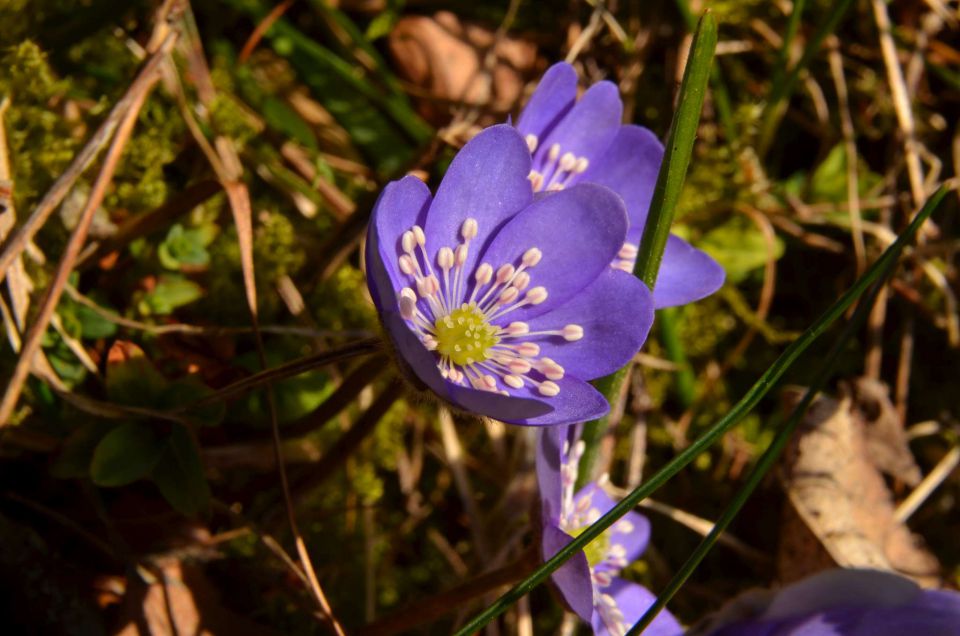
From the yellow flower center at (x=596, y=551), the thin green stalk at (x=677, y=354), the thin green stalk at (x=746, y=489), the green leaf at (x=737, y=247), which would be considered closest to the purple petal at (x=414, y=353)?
the thin green stalk at (x=746, y=489)

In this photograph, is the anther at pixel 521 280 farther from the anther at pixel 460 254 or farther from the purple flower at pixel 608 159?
the purple flower at pixel 608 159

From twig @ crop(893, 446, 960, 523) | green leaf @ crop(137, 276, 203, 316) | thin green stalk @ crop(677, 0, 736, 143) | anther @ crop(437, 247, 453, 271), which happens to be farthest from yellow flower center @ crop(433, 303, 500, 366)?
twig @ crop(893, 446, 960, 523)

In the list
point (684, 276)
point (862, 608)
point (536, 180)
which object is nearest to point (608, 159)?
point (536, 180)

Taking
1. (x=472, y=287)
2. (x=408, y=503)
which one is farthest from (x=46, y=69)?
(x=408, y=503)

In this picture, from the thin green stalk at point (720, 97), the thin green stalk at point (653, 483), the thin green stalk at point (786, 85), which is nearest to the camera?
the thin green stalk at point (653, 483)

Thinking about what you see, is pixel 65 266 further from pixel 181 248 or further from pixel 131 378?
pixel 181 248

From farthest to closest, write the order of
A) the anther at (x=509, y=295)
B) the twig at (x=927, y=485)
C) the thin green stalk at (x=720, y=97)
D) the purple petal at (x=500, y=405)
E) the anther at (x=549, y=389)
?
the thin green stalk at (x=720, y=97) → the twig at (x=927, y=485) → the anther at (x=509, y=295) → the anther at (x=549, y=389) → the purple petal at (x=500, y=405)
